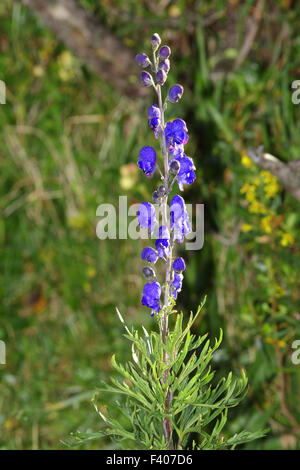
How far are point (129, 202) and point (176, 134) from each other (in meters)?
1.09

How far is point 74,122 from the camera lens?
1.90 metres

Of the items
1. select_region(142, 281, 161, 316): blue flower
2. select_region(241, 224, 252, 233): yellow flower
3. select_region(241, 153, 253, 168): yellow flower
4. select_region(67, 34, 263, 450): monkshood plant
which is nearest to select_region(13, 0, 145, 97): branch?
select_region(241, 153, 253, 168): yellow flower

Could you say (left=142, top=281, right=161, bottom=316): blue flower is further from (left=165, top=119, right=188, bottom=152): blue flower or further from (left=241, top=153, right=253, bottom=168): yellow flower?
(left=241, top=153, right=253, bottom=168): yellow flower

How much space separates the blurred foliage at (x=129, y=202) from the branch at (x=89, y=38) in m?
0.07

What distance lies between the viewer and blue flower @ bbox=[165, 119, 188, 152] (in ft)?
2.18

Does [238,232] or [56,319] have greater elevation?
[238,232]

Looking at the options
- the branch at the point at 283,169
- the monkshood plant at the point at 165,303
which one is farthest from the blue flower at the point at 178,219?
the branch at the point at 283,169

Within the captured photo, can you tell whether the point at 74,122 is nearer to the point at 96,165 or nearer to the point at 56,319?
the point at 96,165

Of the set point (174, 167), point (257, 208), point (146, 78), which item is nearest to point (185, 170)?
point (174, 167)

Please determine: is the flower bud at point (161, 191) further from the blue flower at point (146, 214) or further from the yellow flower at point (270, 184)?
the yellow flower at point (270, 184)

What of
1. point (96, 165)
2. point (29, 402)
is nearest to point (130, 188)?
point (96, 165)

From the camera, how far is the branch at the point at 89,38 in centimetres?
162

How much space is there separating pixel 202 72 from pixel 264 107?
21cm

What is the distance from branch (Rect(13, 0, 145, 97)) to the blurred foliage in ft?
0.23
